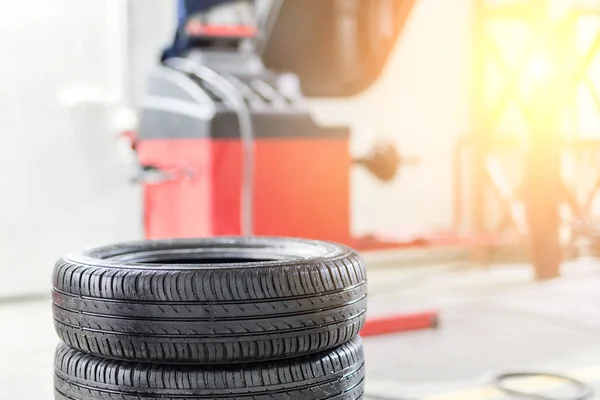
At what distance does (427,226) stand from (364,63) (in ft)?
6.78

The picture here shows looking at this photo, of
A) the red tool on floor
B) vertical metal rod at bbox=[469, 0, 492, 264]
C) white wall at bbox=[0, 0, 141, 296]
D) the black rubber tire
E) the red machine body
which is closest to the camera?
the black rubber tire

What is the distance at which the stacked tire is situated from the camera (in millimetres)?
1489

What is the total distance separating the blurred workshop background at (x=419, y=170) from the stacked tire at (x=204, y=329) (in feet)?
2.80

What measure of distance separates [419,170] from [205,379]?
13.9ft

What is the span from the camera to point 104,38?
423cm

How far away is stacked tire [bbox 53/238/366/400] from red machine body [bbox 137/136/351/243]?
1.23 meters

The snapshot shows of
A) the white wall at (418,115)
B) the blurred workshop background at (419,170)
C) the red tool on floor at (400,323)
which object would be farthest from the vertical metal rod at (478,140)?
the red tool on floor at (400,323)

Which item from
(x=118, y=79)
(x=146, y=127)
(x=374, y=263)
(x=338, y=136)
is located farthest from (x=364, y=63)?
(x=374, y=263)

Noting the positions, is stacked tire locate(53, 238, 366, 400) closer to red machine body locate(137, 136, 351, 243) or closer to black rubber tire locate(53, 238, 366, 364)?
black rubber tire locate(53, 238, 366, 364)

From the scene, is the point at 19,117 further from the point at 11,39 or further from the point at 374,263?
the point at 374,263

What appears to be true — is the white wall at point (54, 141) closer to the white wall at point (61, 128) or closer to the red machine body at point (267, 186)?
the white wall at point (61, 128)

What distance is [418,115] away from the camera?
5.48 metres

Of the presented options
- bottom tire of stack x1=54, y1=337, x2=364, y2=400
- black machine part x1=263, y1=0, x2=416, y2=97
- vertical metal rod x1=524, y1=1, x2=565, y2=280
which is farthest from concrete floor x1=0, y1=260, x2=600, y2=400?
black machine part x1=263, y1=0, x2=416, y2=97

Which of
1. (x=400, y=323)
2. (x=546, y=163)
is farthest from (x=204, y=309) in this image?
(x=546, y=163)
